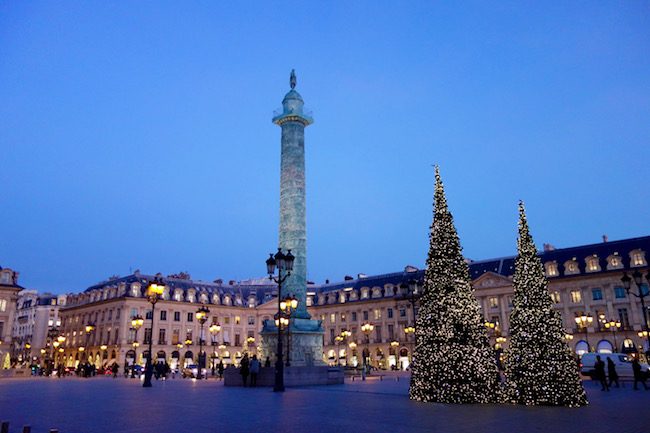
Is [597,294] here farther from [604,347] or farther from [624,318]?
[604,347]

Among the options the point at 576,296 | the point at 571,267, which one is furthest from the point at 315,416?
the point at 571,267

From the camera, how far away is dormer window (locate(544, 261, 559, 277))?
68312 millimetres

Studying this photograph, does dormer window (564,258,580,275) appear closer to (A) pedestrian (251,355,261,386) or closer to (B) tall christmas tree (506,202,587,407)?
(A) pedestrian (251,355,261,386)

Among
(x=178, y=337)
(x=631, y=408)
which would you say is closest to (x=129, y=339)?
(x=178, y=337)

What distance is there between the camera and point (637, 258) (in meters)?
62.0

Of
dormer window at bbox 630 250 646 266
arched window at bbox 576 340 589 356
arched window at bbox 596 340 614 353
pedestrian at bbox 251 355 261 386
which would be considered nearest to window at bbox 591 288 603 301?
dormer window at bbox 630 250 646 266

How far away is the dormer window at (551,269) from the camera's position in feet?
224

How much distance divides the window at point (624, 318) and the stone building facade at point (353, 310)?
103 millimetres

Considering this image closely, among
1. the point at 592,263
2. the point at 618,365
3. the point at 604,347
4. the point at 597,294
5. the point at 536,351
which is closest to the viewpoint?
the point at 536,351

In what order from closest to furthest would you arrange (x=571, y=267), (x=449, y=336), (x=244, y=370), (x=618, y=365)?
(x=449, y=336)
(x=244, y=370)
(x=618, y=365)
(x=571, y=267)

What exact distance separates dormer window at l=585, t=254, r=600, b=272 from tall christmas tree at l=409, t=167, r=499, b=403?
54644 mm

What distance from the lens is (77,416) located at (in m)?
14.1

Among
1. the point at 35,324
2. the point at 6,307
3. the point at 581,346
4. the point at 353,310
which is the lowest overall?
the point at 581,346

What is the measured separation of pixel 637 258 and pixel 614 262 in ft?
8.30
